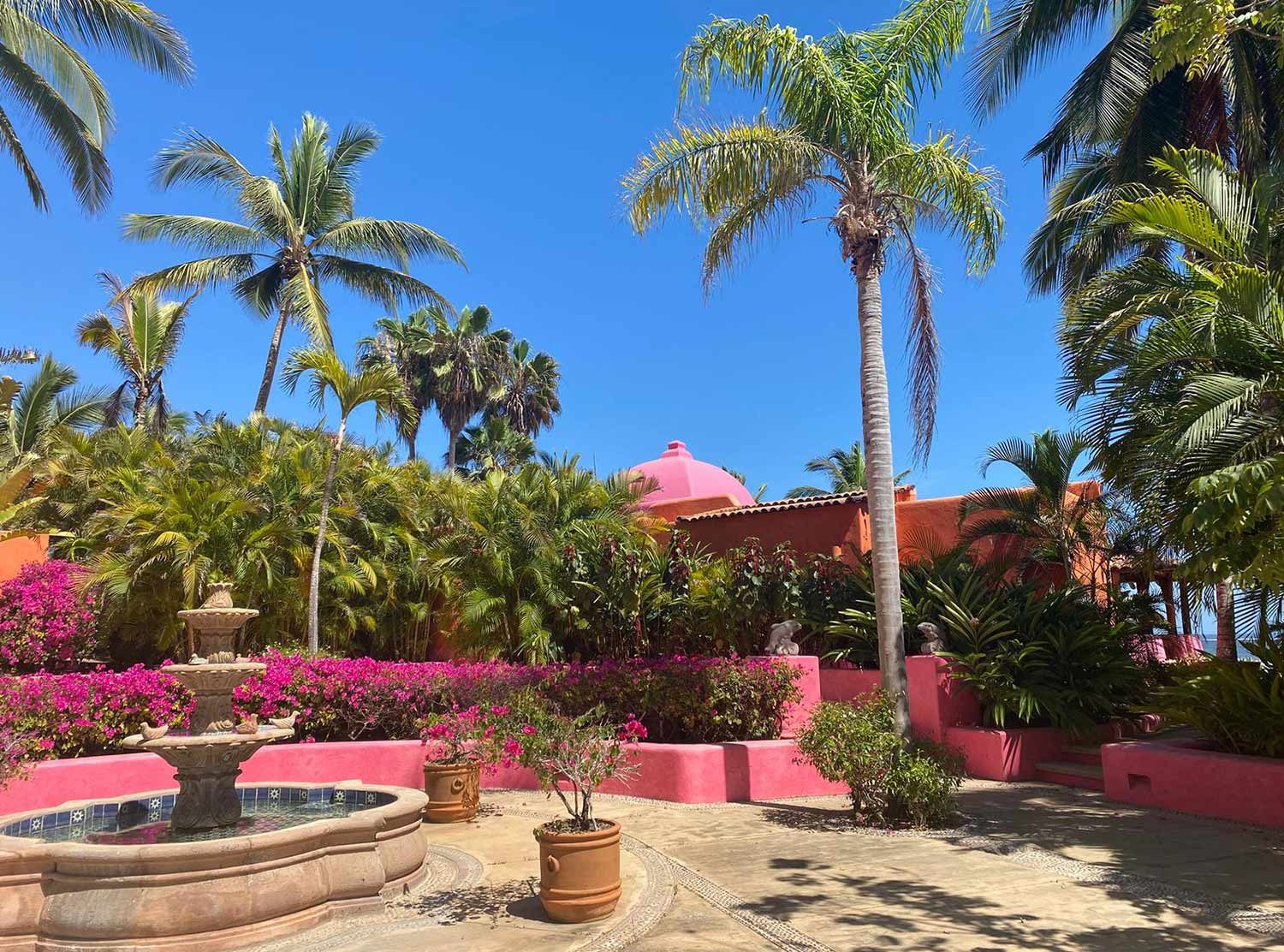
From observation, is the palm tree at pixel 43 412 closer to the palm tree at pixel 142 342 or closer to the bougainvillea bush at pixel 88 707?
the palm tree at pixel 142 342

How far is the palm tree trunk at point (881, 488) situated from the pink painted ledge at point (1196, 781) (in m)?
2.35

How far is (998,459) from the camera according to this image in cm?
1510

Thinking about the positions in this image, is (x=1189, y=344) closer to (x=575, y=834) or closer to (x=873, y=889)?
(x=873, y=889)

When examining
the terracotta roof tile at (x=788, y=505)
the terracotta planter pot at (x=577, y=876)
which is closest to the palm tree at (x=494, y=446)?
the terracotta roof tile at (x=788, y=505)

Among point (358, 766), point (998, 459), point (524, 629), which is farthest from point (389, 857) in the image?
point (998, 459)

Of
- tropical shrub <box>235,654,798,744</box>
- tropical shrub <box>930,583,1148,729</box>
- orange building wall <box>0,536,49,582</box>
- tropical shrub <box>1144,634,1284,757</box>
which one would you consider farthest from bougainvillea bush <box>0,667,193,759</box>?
tropical shrub <box>1144,634,1284,757</box>

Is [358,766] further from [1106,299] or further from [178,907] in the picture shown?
[1106,299]

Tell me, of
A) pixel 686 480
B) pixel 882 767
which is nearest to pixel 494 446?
pixel 686 480

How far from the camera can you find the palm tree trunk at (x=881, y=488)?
29.6 feet

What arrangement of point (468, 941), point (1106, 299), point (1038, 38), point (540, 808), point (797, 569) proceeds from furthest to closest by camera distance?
point (1038, 38), point (797, 569), point (540, 808), point (1106, 299), point (468, 941)

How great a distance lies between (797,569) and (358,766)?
659cm

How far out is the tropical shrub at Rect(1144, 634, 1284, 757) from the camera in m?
8.09

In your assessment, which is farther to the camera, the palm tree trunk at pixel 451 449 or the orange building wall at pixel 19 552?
the palm tree trunk at pixel 451 449

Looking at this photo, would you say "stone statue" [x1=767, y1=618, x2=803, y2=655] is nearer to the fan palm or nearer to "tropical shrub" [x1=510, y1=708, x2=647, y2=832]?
the fan palm
